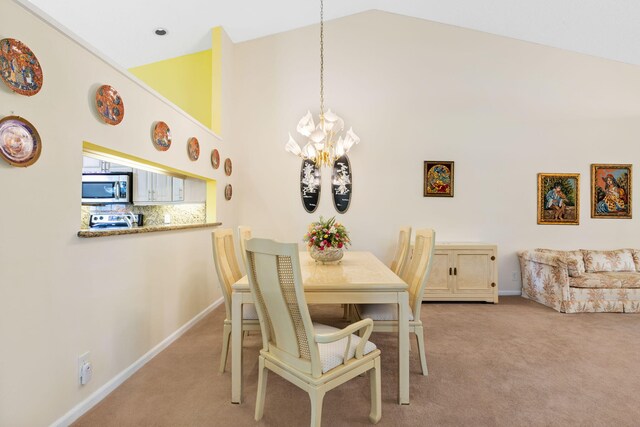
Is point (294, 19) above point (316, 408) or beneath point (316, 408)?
above

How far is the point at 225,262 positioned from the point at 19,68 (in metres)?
1.48

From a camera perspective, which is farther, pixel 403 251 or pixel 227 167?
pixel 227 167

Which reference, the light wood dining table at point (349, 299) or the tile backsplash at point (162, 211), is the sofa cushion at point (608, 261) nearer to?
the light wood dining table at point (349, 299)

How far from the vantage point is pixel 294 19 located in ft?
14.0

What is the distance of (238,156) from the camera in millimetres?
4527

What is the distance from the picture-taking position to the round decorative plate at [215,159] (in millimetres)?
3697

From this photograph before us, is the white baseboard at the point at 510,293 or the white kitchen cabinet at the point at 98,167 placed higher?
the white kitchen cabinet at the point at 98,167

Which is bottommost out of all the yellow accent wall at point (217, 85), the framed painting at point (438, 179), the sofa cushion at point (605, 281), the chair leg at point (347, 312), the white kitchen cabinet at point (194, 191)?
the chair leg at point (347, 312)

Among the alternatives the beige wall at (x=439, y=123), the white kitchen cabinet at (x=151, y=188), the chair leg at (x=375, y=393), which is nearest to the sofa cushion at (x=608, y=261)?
the beige wall at (x=439, y=123)

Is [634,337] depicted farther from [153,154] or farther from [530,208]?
[153,154]

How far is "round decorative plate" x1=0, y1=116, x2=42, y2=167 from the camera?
1310 millimetres

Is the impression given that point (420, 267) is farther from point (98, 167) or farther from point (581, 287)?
point (98, 167)

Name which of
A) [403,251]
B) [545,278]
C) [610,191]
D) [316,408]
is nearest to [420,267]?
[403,251]

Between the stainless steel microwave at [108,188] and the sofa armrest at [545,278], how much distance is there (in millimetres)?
5308
